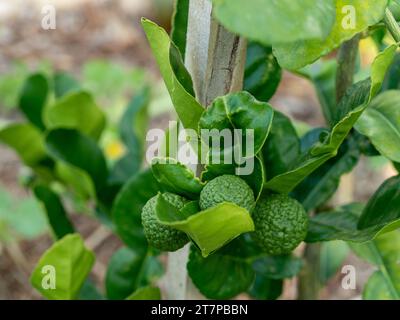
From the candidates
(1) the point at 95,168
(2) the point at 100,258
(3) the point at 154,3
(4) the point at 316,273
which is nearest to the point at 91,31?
(3) the point at 154,3

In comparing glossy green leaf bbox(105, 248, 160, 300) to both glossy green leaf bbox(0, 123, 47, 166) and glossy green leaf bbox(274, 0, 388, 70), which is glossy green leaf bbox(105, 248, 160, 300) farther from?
glossy green leaf bbox(274, 0, 388, 70)

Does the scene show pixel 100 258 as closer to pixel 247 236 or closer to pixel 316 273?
pixel 316 273

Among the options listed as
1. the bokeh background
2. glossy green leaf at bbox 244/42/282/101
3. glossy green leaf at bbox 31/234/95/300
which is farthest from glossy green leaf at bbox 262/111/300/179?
the bokeh background

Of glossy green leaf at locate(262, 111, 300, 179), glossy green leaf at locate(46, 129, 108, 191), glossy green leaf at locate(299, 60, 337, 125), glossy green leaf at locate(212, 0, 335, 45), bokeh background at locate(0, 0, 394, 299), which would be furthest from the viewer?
bokeh background at locate(0, 0, 394, 299)

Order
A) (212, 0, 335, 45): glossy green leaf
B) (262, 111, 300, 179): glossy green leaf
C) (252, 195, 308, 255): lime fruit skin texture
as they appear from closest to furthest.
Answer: (212, 0, 335, 45): glossy green leaf, (252, 195, 308, 255): lime fruit skin texture, (262, 111, 300, 179): glossy green leaf

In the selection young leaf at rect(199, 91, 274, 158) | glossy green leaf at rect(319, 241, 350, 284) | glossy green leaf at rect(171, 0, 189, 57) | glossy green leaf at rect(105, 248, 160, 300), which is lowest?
glossy green leaf at rect(319, 241, 350, 284)

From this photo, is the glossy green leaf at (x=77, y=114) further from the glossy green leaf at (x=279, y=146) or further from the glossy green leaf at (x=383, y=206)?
the glossy green leaf at (x=383, y=206)
